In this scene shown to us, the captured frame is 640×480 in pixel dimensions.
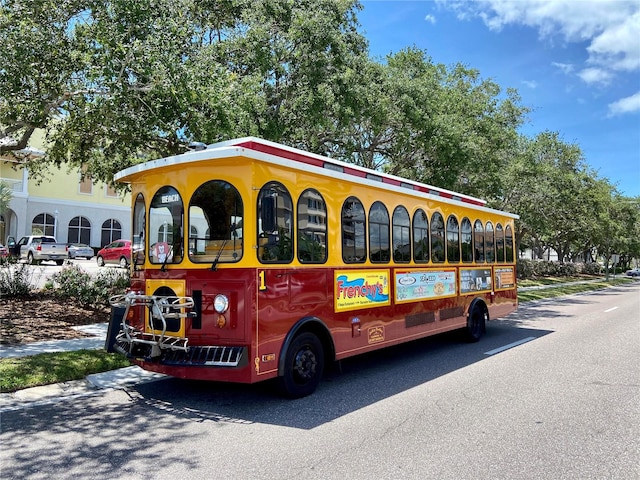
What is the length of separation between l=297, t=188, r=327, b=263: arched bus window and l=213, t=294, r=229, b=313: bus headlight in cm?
110

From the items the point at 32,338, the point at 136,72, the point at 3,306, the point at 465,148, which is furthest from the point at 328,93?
the point at 3,306

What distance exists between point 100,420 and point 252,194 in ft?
9.92

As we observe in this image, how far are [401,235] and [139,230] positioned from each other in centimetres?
419

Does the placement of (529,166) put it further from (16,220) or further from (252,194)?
(16,220)

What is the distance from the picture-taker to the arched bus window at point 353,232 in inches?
277

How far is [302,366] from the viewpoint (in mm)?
6258

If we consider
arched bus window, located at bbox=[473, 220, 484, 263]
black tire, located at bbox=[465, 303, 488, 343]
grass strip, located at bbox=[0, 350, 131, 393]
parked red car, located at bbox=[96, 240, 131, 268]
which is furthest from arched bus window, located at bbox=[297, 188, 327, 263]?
parked red car, located at bbox=[96, 240, 131, 268]

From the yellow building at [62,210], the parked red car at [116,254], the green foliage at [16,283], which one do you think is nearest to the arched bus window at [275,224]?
the green foliage at [16,283]

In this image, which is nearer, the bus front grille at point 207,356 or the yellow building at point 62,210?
the bus front grille at point 207,356

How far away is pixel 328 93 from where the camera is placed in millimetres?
11711

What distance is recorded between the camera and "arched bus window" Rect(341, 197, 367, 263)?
7031mm

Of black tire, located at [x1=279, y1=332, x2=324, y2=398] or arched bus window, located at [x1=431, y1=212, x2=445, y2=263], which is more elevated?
arched bus window, located at [x1=431, y1=212, x2=445, y2=263]

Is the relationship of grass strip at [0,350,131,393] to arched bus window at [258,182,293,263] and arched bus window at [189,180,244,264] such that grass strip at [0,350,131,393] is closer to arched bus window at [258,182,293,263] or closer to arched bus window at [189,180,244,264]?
arched bus window at [189,180,244,264]

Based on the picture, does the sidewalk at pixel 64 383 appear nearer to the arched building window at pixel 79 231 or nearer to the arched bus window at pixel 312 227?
the arched bus window at pixel 312 227
